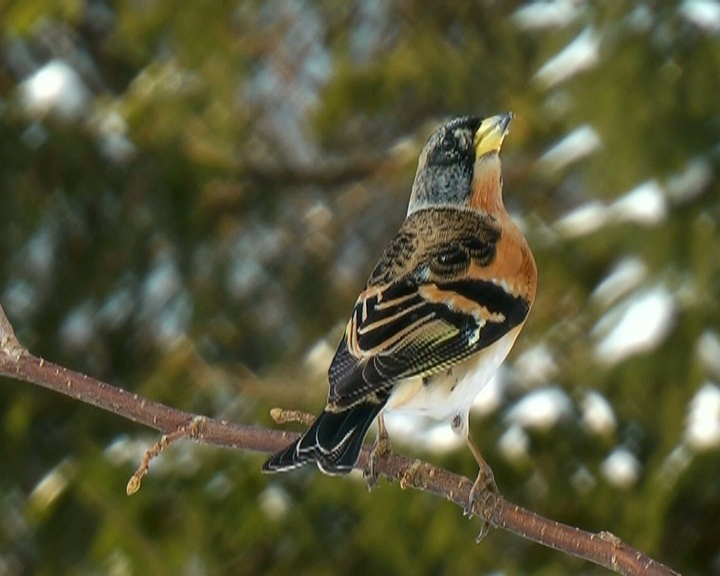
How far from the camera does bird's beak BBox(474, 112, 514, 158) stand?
1984mm

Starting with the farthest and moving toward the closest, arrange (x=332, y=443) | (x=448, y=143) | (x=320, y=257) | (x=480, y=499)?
(x=320, y=257), (x=448, y=143), (x=480, y=499), (x=332, y=443)

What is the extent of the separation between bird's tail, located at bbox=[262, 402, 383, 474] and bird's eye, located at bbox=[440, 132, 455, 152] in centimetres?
54

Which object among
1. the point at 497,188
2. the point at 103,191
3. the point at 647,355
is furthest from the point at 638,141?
the point at 103,191

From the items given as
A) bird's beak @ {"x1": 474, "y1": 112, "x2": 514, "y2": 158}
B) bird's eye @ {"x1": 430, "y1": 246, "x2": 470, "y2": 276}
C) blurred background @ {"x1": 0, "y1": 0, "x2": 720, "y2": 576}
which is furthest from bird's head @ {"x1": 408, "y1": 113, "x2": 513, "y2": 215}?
blurred background @ {"x1": 0, "y1": 0, "x2": 720, "y2": 576}

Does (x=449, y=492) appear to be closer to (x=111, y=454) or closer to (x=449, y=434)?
(x=449, y=434)

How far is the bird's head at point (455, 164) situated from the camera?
2.27m

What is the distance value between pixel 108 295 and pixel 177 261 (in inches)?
14.1

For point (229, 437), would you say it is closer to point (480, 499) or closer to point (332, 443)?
point (332, 443)

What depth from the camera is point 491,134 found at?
82.0 inches

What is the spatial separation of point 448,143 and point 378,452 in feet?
Answer: 1.93

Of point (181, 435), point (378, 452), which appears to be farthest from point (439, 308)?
point (181, 435)

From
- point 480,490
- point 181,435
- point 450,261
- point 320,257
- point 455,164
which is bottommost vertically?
point 320,257

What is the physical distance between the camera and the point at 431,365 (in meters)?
2.13

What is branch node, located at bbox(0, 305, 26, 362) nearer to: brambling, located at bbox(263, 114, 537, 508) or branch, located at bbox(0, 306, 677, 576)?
branch, located at bbox(0, 306, 677, 576)
